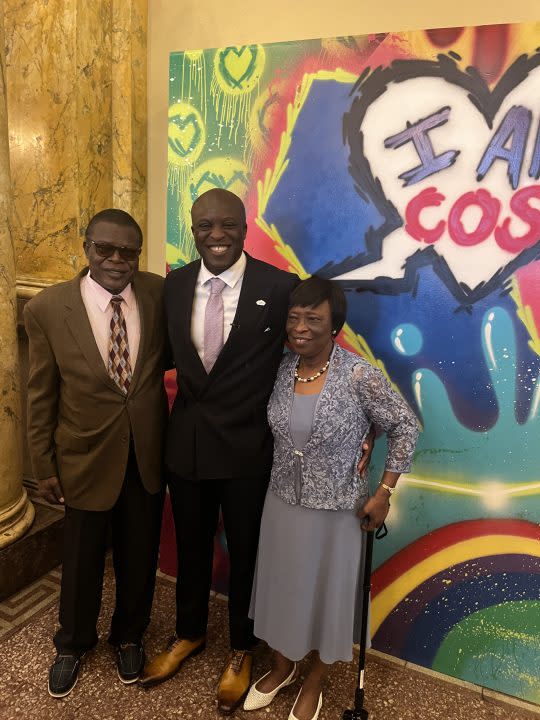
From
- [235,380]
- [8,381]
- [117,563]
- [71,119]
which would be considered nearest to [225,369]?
[235,380]

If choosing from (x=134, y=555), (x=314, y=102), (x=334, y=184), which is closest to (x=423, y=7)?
(x=314, y=102)

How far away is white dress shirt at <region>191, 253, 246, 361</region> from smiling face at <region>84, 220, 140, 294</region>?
0.27 metres

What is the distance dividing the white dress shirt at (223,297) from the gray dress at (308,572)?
401 mm

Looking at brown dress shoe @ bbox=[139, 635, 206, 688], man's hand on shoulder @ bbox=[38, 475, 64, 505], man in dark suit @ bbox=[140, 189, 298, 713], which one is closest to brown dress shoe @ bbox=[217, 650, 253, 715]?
man in dark suit @ bbox=[140, 189, 298, 713]

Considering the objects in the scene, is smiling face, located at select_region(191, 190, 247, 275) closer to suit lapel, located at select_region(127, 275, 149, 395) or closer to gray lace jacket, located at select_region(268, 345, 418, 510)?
suit lapel, located at select_region(127, 275, 149, 395)

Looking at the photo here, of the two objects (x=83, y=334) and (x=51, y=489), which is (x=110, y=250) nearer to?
(x=83, y=334)

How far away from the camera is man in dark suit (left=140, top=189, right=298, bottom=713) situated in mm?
2119

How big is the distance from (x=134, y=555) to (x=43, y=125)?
2657 millimetres

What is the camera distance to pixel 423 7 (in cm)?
287

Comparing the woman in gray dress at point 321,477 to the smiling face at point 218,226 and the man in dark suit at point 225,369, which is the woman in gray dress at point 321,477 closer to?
the man in dark suit at point 225,369

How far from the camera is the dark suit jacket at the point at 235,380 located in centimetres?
213

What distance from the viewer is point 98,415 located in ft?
7.30

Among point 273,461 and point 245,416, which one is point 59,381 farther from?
point 273,461

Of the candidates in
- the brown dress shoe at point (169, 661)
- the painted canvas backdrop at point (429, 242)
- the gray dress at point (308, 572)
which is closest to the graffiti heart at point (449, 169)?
the painted canvas backdrop at point (429, 242)
